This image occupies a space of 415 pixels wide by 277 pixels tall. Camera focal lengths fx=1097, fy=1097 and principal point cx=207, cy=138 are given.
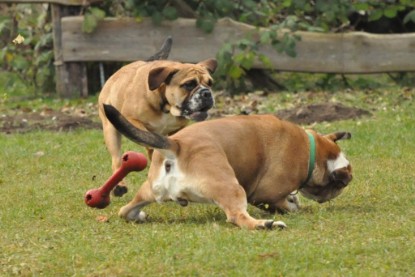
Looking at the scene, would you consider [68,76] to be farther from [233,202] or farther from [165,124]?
[233,202]

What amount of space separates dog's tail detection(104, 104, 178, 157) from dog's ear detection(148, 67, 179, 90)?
6.64 ft

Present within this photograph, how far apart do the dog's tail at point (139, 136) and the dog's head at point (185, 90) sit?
6.92 ft

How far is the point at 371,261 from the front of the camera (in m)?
6.55

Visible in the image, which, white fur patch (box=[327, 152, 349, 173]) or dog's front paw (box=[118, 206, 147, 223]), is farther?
white fur patch (box=[327, 152, 349, 173])

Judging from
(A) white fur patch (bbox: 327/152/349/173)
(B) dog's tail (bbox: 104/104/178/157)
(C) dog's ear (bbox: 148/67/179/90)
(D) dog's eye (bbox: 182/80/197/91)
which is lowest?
(A) white fur patch (bbox: 327/152/349/173)

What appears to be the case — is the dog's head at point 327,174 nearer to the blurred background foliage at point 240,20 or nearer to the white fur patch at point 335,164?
the white fur patch at point 335,164

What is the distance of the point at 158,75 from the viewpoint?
9828mm

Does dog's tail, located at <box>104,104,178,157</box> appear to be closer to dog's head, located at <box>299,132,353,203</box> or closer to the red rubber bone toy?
the red rubber bone toy

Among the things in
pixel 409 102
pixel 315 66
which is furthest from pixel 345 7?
pixel 409 102

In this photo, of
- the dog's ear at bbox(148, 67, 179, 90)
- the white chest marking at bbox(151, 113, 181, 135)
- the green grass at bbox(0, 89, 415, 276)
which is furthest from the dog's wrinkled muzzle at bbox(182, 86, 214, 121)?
the green grass at bbox(0, 89, 415, 276)

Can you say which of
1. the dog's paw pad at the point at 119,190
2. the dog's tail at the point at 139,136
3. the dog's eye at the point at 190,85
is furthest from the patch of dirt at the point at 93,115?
the dog's tail at the point at 139,136

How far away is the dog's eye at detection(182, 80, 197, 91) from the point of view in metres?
9.92

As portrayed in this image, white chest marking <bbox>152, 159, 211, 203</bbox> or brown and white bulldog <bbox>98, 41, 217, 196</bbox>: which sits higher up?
white chest marking <bbox>152, 159, 211, 203</bbox>

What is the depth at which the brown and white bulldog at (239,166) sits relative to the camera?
25.0 feet
